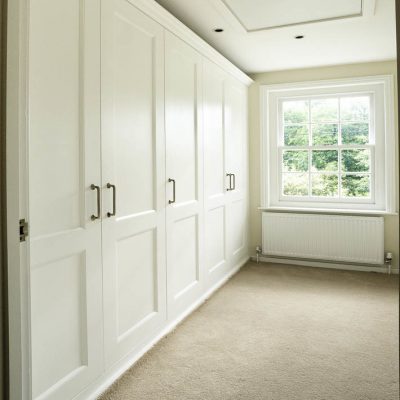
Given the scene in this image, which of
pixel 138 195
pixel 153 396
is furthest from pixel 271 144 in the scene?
pixel 153 396

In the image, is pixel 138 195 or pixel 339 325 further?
pixel 339 325

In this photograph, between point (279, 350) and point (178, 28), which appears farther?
point (178, 28)

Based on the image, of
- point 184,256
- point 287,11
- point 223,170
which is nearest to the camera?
point 287,11

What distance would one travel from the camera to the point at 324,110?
181 inches

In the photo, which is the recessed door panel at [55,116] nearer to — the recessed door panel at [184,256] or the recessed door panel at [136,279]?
the recessed door panel at [136,279]

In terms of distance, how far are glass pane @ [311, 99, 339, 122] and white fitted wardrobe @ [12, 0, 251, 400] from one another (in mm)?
1790

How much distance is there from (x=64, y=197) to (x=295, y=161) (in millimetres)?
3508

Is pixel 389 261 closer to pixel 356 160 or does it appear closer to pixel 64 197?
pixel 356 160

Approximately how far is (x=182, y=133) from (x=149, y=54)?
66 cm

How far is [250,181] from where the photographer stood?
4.89m

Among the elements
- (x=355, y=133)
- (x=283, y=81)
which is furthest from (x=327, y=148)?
(x=283, y=81)

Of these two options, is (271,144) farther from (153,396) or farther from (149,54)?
(153,396)

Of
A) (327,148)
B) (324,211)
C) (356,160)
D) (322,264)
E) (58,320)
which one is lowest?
(322,264)

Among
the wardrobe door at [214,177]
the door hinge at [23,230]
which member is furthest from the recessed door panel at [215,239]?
the door hinge at [23,230]
